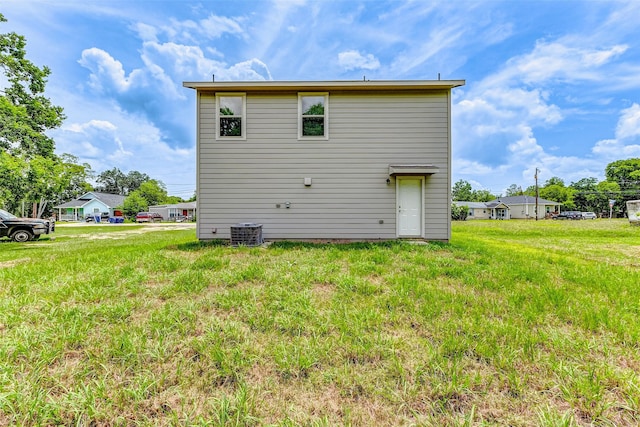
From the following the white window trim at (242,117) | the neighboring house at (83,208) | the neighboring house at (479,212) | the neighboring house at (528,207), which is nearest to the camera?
the white window trim at (242,117)

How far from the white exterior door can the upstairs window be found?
15.8 ft

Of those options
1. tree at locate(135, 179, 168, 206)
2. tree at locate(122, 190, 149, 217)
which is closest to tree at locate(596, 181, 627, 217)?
tree at locate(122, 190, 149, 217)

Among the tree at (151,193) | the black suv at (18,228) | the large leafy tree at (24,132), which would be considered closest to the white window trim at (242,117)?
the large leafy tree at (24,132)

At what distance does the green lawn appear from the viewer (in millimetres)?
1474

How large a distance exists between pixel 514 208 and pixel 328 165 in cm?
4713

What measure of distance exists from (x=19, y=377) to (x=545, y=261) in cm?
731

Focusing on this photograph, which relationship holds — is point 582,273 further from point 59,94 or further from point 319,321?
point 59,94

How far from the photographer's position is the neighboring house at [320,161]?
7.16 m

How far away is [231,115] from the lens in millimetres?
7223

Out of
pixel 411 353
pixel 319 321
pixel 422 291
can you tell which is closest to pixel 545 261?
pixel 422 291

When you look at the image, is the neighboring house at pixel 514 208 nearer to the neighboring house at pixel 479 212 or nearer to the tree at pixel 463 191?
the neighboring house at pixel 479 212

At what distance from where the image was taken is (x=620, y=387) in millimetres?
1628

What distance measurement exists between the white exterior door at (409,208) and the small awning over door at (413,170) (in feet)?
1.43

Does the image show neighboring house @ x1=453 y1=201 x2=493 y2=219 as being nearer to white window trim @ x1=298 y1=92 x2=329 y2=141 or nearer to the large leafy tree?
white window trim @ x1=298 y1=92 x2=329 y2=141
